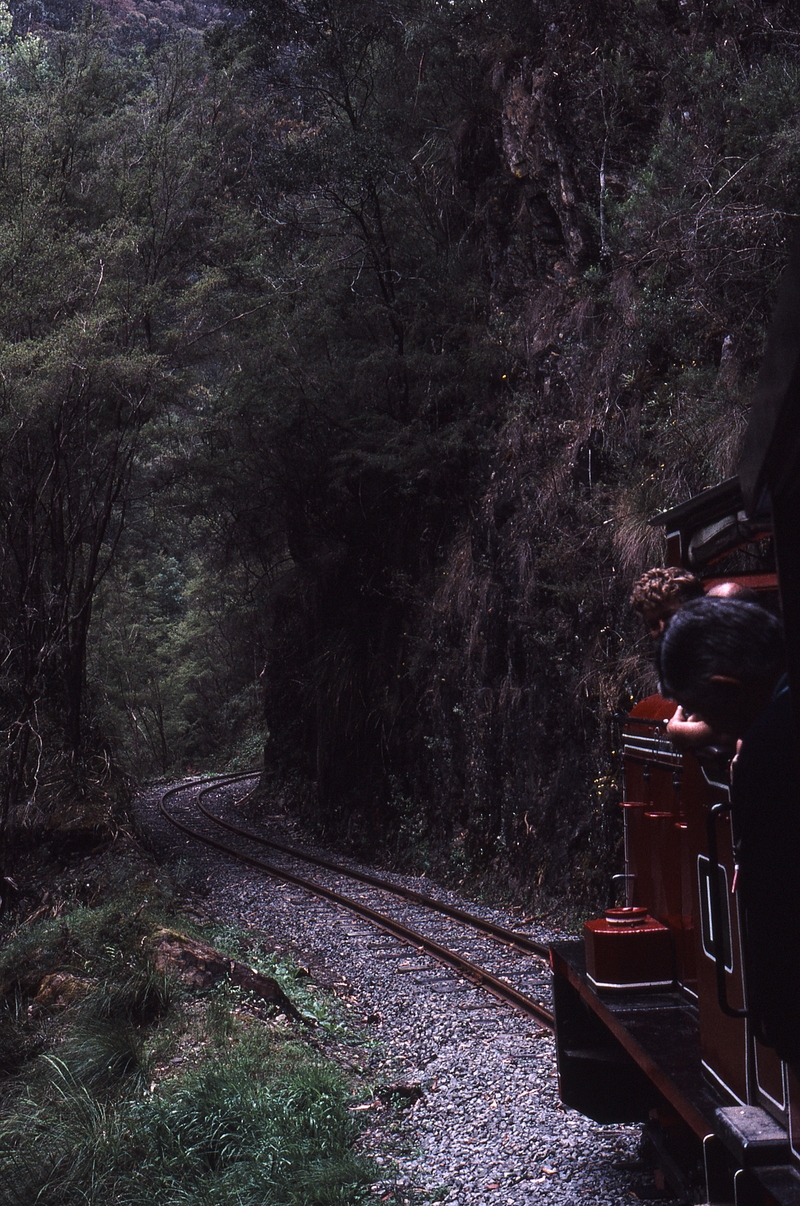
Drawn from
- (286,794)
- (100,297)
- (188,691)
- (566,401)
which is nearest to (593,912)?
(566,401)

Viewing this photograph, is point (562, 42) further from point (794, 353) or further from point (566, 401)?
point (794, 353)

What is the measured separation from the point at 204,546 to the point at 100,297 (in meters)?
10.4

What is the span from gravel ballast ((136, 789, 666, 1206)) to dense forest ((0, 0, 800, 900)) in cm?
254

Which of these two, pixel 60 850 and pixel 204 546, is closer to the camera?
pixel 60 850

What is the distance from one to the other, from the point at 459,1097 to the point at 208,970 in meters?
2.72

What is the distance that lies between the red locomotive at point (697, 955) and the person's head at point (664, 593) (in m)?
0.13

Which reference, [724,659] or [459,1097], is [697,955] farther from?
[459,1097]

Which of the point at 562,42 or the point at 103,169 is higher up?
the point at 562,42

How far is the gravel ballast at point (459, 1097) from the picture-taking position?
4.36 metres

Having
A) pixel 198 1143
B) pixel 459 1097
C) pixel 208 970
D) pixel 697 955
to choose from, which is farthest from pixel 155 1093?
pixel 697 955

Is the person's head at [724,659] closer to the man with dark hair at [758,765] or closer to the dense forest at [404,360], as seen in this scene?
the man with dark hair at [758,765]

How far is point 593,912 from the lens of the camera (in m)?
9.09

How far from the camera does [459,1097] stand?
17.8ft

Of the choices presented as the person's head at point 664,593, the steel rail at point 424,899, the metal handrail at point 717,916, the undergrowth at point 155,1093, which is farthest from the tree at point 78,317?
the metal handrail at point 717,916
